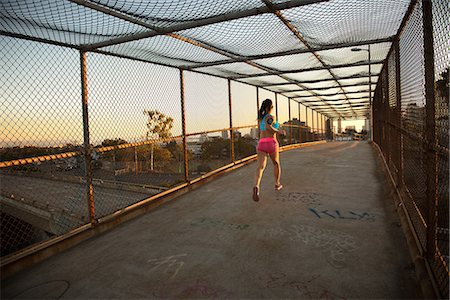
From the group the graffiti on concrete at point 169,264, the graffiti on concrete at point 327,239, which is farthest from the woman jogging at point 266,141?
the graffiti on concrete at point 169,264

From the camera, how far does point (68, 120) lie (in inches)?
181

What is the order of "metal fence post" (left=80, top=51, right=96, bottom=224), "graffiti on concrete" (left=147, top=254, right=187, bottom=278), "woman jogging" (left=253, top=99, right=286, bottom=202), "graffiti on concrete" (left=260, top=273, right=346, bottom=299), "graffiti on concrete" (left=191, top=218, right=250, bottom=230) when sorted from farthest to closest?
"woman jogging" (left=253, top=99, right=286, bottom=202), "metal fence post" (left=80, top=51, right=96, bottom=224), "graffiti on concrete" (left=191, top=218, right=250, bottom=230), "graffiti on concrete" (left=147, top=254, right=187, bottom=278), "graffiti on concrete" (left=260, top=273, right=346, bottom=299)

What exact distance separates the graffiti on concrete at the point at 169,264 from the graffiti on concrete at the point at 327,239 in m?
1.28

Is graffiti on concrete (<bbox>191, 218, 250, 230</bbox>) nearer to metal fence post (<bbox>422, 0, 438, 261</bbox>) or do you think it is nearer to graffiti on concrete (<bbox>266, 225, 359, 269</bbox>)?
graffiti on concrete (<bbox>266, 225, 359, 269</bbox>)

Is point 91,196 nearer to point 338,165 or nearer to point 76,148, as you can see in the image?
point 76,148

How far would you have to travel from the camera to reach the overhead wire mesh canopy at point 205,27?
3867 millimetres

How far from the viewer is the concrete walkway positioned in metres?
2.72

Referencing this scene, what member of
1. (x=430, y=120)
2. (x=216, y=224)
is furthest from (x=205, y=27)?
(x=430, y=120)

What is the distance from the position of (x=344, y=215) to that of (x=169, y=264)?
276 centimetres

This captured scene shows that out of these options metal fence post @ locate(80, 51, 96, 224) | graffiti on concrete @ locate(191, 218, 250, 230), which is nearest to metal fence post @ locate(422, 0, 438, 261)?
graffiti on concrete @ locate(191, 218, 250, 230)

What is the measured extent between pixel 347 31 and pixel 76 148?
5493mm

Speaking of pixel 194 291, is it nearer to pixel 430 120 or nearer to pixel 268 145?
pixel 430 120

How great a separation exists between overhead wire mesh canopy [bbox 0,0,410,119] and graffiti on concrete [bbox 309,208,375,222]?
3.07 m

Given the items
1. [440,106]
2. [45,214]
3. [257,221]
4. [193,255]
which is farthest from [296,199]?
[45,214]
